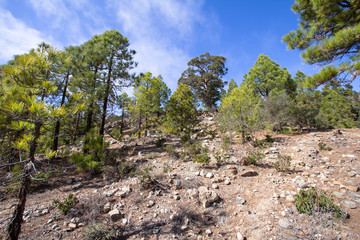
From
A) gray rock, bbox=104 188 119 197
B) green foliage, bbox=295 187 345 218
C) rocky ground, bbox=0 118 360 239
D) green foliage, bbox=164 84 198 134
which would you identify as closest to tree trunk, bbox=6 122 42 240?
rocky ground, bbox=0 118 360 239

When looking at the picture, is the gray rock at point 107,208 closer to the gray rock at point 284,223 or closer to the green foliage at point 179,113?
the gray rock at point 284,223

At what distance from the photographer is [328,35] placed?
5.44 m

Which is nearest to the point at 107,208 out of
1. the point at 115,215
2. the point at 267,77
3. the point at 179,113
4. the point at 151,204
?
the point at 115,215

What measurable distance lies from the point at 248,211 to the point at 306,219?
47.9 inches

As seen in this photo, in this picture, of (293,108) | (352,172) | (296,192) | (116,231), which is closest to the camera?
(116,231)

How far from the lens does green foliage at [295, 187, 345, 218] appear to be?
3264 mm

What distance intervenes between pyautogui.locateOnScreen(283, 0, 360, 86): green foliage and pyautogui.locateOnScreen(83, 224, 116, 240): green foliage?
6.92 meters

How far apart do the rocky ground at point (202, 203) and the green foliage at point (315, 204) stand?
16 cm

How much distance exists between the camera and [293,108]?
47.8ft

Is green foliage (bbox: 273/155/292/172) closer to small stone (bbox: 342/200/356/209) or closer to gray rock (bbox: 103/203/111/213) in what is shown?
small stone (bbox: 342/200/356/209)

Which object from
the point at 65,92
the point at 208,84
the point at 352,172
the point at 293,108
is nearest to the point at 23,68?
the point at 352,172

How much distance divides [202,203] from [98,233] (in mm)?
2695

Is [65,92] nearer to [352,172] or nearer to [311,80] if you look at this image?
[311,80]

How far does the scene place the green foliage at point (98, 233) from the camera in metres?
3.15
